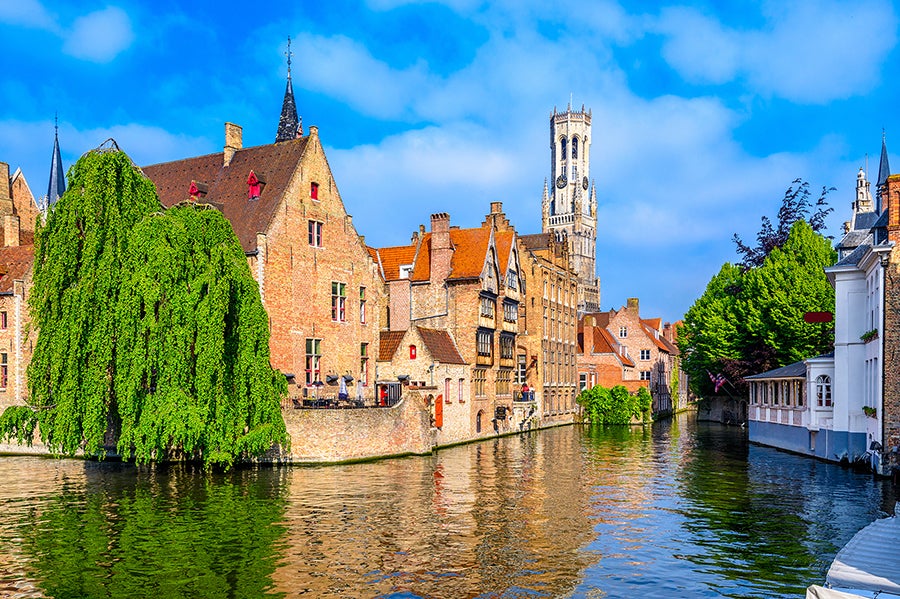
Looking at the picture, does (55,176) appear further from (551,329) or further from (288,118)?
(551,329)

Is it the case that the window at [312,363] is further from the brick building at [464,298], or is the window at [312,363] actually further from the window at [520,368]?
the window at [520,368]

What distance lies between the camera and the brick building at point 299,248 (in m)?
39.9

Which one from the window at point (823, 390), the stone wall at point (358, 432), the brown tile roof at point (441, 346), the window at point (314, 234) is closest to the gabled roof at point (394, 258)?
the brown tile roof at point (441, 346)

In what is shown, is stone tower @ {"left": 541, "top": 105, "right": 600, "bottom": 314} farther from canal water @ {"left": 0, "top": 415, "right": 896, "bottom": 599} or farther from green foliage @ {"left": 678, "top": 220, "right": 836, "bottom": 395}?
canal water @ {"left": 0, "top": 415, "right": 896, "bottom": 599}

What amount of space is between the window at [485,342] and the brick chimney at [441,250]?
4.09m

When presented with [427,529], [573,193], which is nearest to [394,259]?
[427,529]

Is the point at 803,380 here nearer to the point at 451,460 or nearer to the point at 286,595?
the point at 451,460

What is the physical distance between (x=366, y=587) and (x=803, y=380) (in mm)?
31950

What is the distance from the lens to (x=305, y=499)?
2589 centimetres

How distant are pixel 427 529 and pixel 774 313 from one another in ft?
127

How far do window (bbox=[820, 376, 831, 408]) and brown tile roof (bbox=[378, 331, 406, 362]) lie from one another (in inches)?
842

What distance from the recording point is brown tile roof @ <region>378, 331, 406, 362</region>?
4665 cm

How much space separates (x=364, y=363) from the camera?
4594 cm

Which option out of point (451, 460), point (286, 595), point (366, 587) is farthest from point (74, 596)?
point (451, 460)
